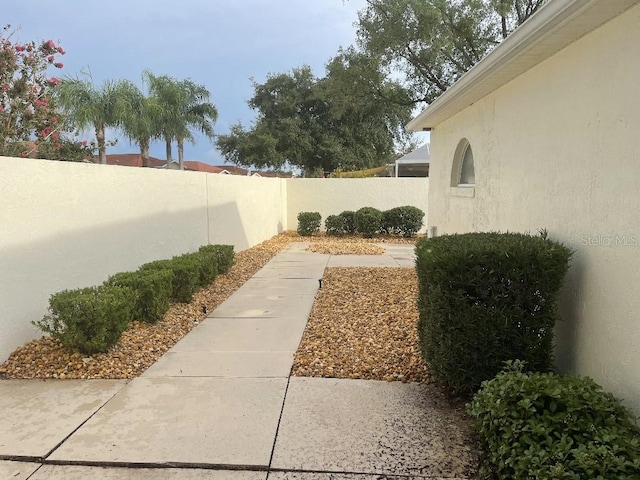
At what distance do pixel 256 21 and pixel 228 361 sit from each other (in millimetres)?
20705

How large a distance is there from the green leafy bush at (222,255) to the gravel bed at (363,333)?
1.89m

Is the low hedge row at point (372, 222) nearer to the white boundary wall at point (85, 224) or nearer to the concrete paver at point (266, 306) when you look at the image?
the white boundary wall at point (85, 224)

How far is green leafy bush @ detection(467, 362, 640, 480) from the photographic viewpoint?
207cm

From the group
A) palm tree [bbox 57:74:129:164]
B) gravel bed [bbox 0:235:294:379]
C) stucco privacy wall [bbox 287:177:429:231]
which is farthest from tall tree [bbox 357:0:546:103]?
gravel bed [bbox 0:235:294:379]

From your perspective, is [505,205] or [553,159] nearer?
[553,159]

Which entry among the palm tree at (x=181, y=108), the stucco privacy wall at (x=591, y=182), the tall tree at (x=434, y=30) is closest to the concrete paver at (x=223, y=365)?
the stucco privacy wall at (x=591, y=182)

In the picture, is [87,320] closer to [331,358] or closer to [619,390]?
[331,358]

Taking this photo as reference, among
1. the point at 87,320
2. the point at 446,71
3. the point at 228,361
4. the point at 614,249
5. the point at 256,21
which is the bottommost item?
the point at 228,361

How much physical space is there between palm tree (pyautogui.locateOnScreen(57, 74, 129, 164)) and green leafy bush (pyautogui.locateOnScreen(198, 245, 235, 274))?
11.5 m

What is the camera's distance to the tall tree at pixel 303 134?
1088 inches

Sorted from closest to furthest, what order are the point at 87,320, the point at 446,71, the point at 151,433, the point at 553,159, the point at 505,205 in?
the point at 151,433, the point at 553,159, the point at 87,320, the point at 505,205, the point at 446,71

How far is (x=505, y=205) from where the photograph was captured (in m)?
4.98

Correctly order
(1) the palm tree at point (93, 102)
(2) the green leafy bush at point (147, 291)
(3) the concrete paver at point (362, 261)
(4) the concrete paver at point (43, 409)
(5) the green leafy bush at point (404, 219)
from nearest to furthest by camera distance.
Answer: (4) the concrete paver at point (43, 409), (2) the green leafy bush at point (147, 291), (3) the concrete paver at point (362, 261), (5) the green leafy bush at point (404, 219), (1) the palm tree at point (93, 102)

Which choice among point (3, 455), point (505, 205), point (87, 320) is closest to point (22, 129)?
point (87, 320)
